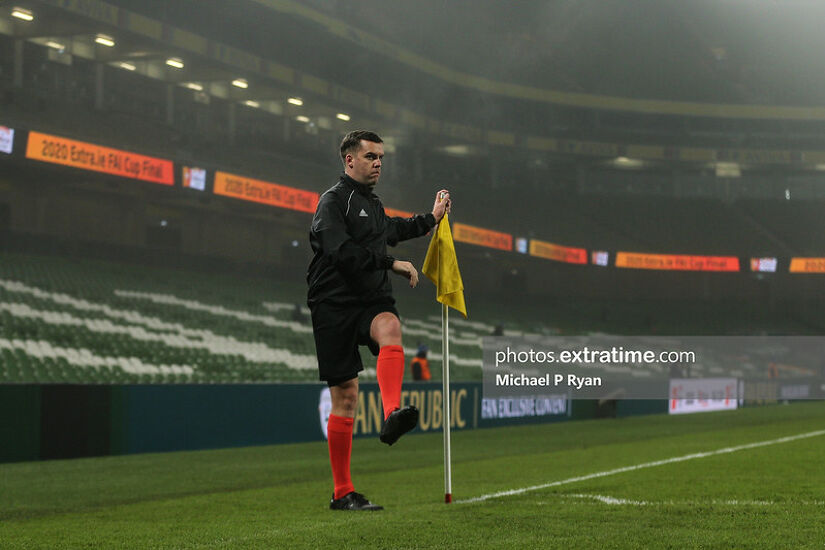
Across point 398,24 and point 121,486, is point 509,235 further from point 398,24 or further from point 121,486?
point 121,486

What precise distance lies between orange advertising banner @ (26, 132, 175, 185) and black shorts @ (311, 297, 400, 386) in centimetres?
2397

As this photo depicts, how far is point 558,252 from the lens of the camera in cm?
5053

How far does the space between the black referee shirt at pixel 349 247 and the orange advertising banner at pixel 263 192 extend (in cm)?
2853

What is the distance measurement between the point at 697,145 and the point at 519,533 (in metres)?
61.0

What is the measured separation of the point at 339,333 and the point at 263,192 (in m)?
29.9

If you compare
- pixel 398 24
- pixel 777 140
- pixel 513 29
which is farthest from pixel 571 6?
pixel 777 140

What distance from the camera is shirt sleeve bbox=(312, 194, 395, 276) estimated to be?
16.7 ft

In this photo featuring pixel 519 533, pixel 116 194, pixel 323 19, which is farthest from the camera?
pixel 323 19

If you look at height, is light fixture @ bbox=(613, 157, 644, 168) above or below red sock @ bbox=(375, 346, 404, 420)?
above

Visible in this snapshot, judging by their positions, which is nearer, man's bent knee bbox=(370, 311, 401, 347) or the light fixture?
man's bent knee bbox=(370, 311, 401, 347)

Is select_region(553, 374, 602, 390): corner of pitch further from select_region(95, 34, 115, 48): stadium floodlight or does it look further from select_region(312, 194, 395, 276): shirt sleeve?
select_region(312, 194, 395, 276): shirt sleeve

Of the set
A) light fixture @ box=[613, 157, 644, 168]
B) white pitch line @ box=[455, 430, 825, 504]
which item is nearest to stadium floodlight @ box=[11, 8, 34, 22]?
white pitch line @ box=[455, 430, 825, 504]

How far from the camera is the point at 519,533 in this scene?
4570mm

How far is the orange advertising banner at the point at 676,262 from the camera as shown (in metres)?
52.6
